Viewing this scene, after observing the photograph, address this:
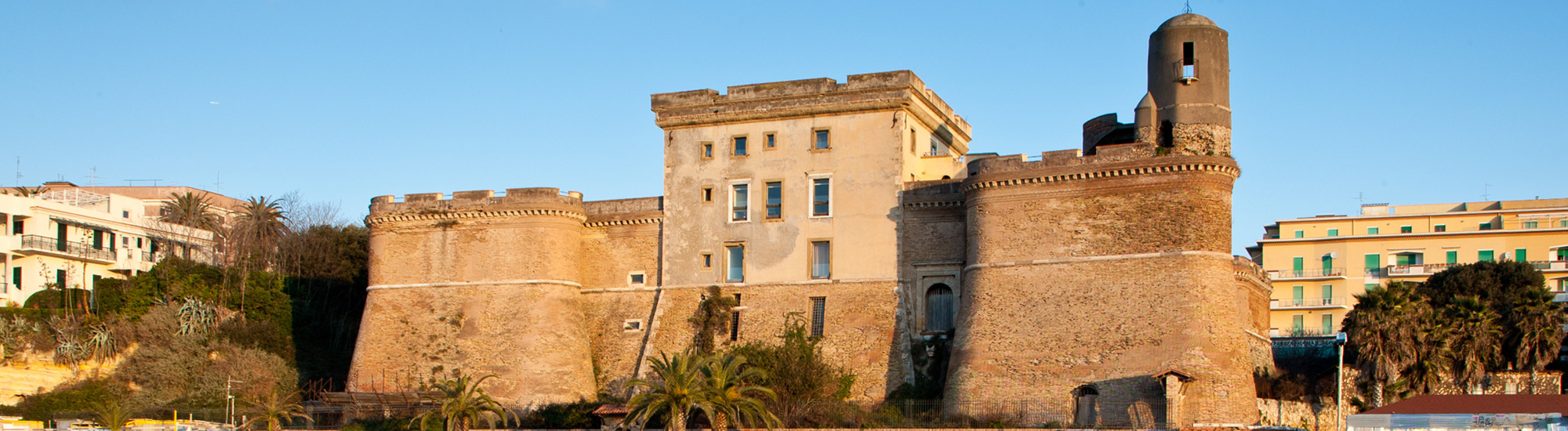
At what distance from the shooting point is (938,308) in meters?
40.7

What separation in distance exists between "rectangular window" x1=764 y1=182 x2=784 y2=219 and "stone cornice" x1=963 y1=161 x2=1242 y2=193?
617 centimetres

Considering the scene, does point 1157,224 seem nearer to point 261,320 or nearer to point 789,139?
point 789,139

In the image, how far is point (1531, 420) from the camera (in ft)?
102

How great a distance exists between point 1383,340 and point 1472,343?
8.00ft

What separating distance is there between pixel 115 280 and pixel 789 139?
25.1 m

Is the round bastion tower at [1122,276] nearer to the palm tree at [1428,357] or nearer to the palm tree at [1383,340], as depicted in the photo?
the palm tree at [1383,340]

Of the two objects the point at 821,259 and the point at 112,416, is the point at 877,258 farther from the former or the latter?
the point at 112,416

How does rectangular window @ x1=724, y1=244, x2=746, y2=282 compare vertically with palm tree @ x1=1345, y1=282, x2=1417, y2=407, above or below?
above

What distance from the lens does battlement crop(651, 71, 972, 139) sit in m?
41.4

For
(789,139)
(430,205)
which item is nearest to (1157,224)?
(789,139)

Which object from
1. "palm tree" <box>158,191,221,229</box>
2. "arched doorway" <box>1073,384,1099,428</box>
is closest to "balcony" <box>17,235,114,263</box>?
"palm tree" <box>158,191,221,229</box>

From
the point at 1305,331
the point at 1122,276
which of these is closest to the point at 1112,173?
the point at 1122,276

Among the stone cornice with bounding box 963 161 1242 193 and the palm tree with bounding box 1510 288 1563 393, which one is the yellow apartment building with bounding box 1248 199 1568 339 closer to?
the palm tree with bounding box 1510 288 1563 393

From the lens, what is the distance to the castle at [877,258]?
116ft
